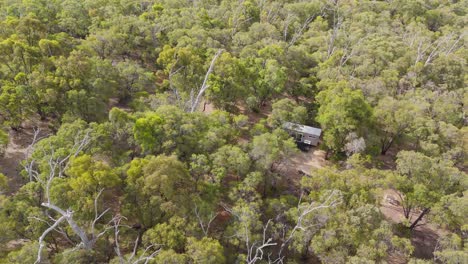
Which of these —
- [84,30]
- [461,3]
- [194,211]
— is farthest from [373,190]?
[461,3]

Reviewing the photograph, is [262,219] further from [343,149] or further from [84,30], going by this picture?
[84,30]

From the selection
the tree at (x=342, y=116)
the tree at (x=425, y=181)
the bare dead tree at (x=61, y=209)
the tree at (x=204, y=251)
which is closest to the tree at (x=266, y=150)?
the tree at (x=342, y=116)

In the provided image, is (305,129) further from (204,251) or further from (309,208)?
(204,251)

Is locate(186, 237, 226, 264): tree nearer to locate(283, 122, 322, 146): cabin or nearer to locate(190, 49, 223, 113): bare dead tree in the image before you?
locate(190, 49, 223, 113): bare dead tree

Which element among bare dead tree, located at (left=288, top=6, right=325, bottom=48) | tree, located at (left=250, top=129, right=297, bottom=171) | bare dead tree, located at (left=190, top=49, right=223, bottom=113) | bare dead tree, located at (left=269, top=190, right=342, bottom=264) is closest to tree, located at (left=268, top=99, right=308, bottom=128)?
tree, located at (left=250, top=129, right=297, bottom=171)

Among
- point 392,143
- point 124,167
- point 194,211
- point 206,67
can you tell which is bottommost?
point 392,143

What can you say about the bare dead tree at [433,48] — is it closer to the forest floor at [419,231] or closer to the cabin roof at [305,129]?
the cabin roof at [305,129]

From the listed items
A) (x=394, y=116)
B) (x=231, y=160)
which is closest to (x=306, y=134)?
(x=394, y=116)
